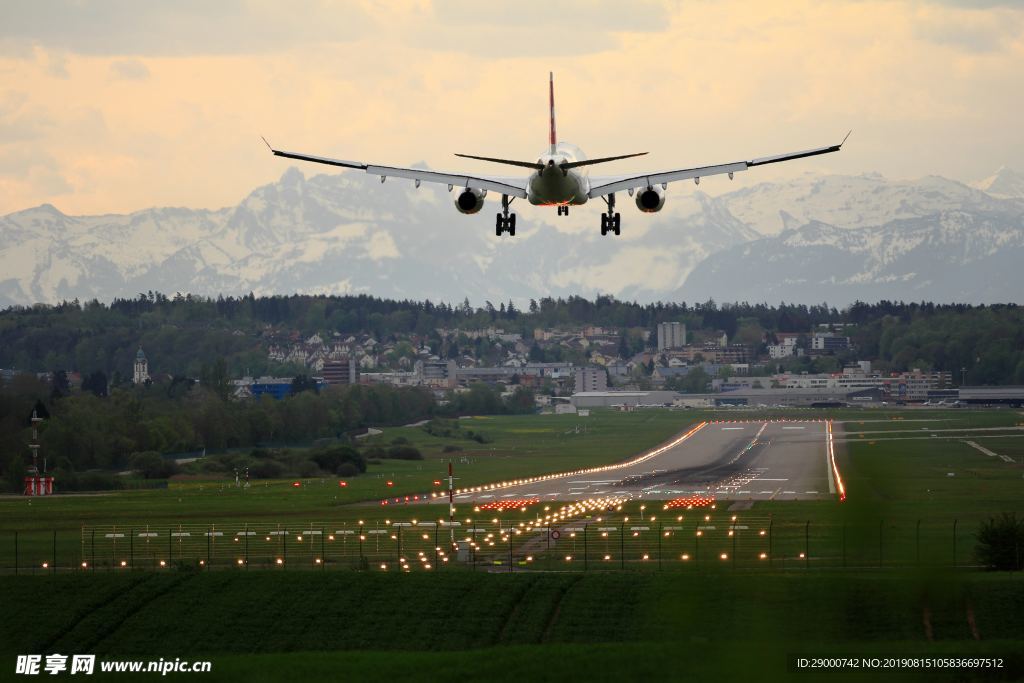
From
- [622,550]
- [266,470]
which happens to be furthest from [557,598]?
[266,470]

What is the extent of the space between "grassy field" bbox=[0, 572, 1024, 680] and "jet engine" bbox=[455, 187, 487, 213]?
1779 centimetres

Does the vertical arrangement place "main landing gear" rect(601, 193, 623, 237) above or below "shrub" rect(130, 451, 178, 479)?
above

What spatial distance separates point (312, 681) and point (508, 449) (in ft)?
425

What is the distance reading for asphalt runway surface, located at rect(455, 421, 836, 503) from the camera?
11419cm

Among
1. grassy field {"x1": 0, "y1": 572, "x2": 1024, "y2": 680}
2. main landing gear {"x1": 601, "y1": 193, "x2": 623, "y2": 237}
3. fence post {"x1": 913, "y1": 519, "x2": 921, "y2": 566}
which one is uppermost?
main landing gear {"x1": 601, "y1": 193, "x2": 623, "y2": 237}

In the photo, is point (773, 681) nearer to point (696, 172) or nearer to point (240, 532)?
point (696, 172)

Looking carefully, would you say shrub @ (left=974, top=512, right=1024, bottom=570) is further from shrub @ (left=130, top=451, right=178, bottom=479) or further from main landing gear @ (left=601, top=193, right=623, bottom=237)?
shrub @ (left=130, top=451, right=178, bottom=479)

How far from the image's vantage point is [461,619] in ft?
211

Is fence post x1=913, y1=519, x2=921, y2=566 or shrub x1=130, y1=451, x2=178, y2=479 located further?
shrub x1=130, y1=451, x2=178, y2=479

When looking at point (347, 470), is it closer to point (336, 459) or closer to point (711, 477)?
point (336, 459)

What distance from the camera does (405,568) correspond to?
74250 millimetres

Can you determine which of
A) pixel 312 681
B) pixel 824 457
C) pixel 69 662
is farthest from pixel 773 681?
pixel 824 457

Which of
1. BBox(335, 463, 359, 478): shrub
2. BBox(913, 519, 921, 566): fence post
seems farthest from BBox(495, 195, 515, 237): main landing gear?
BBox(335, 463, 359, 478): shrub

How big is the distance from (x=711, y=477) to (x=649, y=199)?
5426 centimetres
